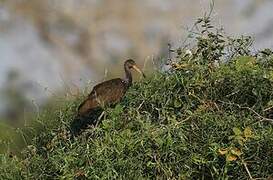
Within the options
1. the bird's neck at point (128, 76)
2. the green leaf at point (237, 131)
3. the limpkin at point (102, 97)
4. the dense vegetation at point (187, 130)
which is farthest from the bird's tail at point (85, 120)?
the green leaf at point (237, 131)

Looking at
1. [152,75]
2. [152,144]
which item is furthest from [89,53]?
[152,144]

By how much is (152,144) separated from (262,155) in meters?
0.52

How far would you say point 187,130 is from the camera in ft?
13.2

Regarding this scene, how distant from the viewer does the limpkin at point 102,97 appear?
17.7 feet

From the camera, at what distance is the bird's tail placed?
16.9 ft

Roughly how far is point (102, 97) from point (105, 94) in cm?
8

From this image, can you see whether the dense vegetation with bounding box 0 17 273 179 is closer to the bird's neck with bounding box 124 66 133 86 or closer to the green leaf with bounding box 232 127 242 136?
the green leaf with bounding box 232 127 242 136

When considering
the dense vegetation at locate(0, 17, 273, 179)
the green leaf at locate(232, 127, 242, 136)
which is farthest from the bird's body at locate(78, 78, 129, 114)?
the green leaf at locate(232, 127, 242, 136)

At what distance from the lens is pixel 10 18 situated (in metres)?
19.1

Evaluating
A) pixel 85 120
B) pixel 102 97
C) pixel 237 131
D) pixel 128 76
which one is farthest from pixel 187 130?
pixel 128 76

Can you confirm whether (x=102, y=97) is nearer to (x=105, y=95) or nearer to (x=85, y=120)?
(x=105, y=95)

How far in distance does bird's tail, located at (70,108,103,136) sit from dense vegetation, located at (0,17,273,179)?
279 millimetres

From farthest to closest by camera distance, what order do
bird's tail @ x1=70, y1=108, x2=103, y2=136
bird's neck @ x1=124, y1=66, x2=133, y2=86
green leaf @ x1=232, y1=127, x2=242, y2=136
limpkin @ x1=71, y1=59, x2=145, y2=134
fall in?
bird's neck @ x1=124, y1=66, x2=133, y2=86, limpkin @ x1=71, y1=59, x2=145, y2=134, bird's tail @ x1=70, y1=108, x2=103, y2=136, green leaf @ x1=232, y1=127, x2=242, y2=136

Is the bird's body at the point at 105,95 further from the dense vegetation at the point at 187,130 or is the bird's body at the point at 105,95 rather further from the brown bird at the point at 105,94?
the dense vegetation at the point at 187,130
